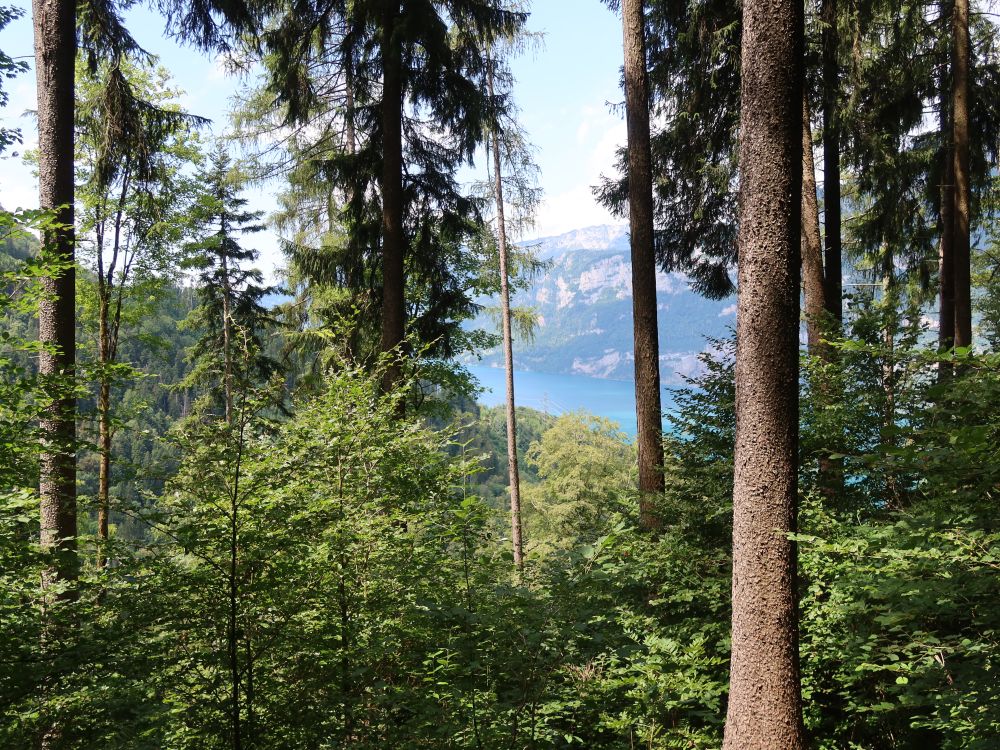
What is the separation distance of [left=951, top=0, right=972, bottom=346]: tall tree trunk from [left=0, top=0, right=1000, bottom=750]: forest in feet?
0.18

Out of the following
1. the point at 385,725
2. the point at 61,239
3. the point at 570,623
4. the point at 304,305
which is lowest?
the point at 385,725

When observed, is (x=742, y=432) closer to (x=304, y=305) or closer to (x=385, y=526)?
(x=385, y=526)

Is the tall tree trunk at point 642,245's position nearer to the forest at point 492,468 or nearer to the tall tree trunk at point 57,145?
the forest at point 492,468

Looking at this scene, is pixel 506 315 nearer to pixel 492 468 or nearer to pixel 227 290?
pixel 227 290

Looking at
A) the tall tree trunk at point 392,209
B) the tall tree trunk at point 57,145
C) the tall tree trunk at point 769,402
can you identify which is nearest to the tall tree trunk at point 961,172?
the tall tree trunk at point 769,402

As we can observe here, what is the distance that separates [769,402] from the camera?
3324 mm

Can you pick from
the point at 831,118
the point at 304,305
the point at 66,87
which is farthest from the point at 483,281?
the point at 66,87

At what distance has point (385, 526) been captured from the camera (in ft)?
14.3

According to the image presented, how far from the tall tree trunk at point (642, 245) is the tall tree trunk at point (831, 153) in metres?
1.94

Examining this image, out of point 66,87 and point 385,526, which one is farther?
point 66,87

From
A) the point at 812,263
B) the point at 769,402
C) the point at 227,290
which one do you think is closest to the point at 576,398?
the point at 227,290

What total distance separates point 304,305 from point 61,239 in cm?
1061

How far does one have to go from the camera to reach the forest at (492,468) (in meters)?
3.16

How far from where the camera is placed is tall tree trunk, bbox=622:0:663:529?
6555mm
